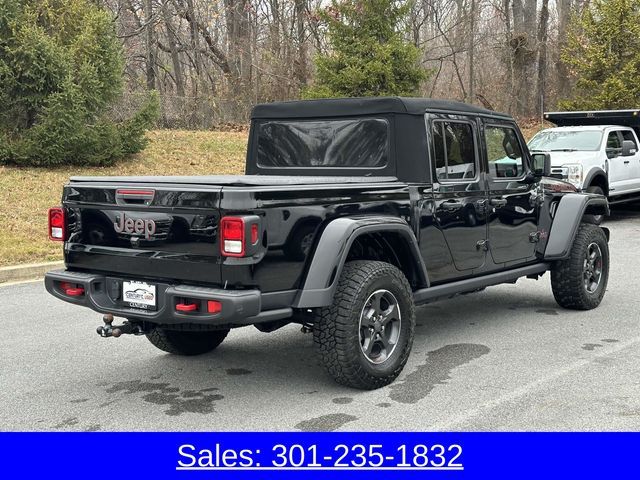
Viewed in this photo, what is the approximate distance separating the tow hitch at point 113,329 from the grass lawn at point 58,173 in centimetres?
565

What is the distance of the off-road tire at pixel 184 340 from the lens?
18.7 ft

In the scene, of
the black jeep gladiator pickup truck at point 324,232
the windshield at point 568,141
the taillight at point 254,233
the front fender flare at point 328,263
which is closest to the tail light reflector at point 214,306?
the black jeep gladiator pickup truck at point 324,232

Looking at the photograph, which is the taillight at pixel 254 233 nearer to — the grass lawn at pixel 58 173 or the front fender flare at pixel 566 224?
the front fender flare at pixel 566 224

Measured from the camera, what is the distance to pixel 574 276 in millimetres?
7055

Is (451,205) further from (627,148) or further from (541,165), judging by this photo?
(627,148)

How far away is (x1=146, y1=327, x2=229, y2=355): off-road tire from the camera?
5699 millimetres

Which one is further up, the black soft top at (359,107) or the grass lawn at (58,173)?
the black soft top at (359,107)

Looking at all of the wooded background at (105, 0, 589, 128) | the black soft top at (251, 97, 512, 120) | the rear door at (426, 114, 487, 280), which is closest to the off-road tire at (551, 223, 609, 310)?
the rear door at (426, 114, 487, 280)

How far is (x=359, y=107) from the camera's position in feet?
18.9

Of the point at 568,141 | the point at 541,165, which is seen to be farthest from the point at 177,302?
the point at 568,141

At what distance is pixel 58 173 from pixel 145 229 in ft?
37.1

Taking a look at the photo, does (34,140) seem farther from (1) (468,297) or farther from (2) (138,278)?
(2) (138,278)

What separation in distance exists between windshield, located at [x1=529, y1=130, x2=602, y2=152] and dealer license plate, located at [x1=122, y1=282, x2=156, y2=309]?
1114 centimetres
